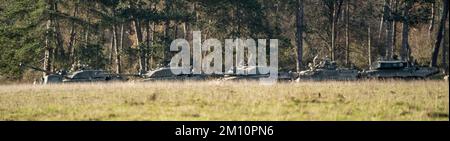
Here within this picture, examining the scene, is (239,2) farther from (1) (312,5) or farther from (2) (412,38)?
(2) (412,38)

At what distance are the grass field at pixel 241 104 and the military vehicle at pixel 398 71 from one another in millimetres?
3605

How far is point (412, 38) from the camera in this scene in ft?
198

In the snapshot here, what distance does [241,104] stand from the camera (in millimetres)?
19703

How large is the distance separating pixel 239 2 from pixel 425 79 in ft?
63.0

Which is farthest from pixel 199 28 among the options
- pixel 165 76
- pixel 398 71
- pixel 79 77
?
pixel 398 71

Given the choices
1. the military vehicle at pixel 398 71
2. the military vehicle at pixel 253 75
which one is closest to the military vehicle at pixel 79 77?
the military vehicle at pixel 253 75

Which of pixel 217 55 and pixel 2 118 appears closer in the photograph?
pixel 2 118

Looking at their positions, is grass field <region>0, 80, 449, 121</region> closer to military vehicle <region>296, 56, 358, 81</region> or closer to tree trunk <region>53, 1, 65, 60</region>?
military vehicle <region>296, 56, 358, 81</region>

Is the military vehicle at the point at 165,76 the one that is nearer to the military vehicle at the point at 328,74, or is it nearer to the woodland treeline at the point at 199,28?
the woodland treeline at the point at 199,28

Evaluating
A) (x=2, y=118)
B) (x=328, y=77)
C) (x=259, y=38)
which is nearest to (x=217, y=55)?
(x=259, y=38)

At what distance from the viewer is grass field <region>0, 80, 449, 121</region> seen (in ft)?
56.2

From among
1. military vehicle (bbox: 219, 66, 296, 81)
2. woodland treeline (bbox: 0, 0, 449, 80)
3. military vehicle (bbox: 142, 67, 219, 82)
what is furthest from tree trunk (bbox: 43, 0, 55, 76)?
military vehicle (bbox: 219, 66, 296, 81)

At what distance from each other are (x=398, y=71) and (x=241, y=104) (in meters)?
13.5
